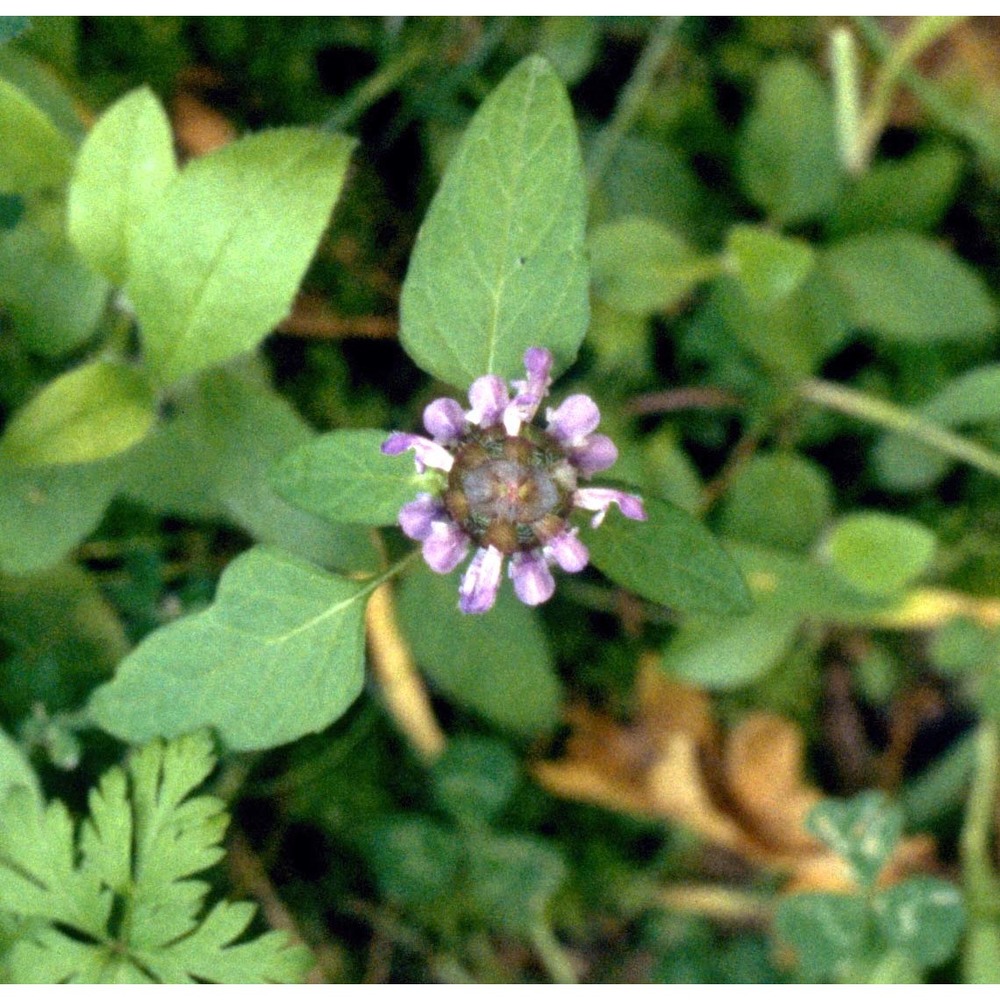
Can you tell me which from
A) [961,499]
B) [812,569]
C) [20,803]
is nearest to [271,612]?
[20,803]

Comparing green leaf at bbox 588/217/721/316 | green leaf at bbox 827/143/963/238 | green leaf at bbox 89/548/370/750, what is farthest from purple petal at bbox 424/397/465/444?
green leaf at bbox 827/143/963/238

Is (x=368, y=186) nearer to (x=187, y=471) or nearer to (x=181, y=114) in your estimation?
(x=181, y=114)

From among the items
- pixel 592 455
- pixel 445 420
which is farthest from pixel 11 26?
pixel 592 455

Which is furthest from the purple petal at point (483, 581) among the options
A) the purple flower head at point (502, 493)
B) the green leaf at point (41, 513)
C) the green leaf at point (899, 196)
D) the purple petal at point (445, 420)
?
the green leaf at point (899, 196)

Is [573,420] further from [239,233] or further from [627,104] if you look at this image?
[627,104]

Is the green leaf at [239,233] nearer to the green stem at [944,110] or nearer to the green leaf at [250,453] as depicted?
the green leaf at [250,453]
